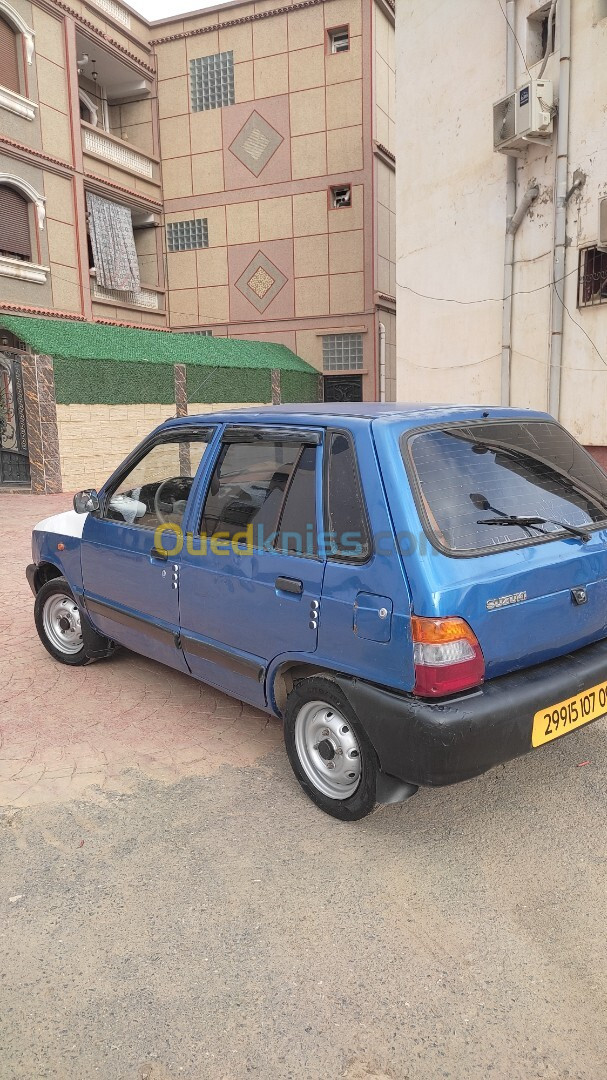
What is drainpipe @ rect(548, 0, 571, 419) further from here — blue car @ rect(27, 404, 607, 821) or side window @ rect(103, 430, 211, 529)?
side window @ rect(103, 430, 211, 529)

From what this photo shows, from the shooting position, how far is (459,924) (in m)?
2.53

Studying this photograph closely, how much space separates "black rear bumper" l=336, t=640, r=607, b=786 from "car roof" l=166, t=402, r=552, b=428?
1.08 meters

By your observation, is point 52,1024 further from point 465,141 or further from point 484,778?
point 465,141

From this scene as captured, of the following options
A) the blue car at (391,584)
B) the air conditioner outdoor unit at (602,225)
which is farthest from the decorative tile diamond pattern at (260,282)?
the blue car at (391,584)

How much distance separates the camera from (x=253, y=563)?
3.29 m

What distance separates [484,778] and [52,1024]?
2.12 m

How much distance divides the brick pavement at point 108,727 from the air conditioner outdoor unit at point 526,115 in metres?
8.68

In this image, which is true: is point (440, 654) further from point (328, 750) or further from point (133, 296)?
point (133, 296)

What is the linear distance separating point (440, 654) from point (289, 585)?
0.77 meters

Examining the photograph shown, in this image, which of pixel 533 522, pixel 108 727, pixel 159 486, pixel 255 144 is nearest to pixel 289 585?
pixel 533 522

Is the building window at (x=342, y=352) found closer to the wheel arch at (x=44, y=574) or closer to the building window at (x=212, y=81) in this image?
the building window at (x=212, y=81)

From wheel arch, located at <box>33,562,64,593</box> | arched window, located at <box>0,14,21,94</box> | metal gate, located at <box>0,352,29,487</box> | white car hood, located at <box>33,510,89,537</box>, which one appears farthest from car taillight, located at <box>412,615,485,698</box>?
arched window, located at <box>0,14,21,94</box>

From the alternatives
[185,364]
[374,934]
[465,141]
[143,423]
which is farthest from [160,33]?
[374,934]

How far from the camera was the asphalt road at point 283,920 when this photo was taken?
6.72ft
